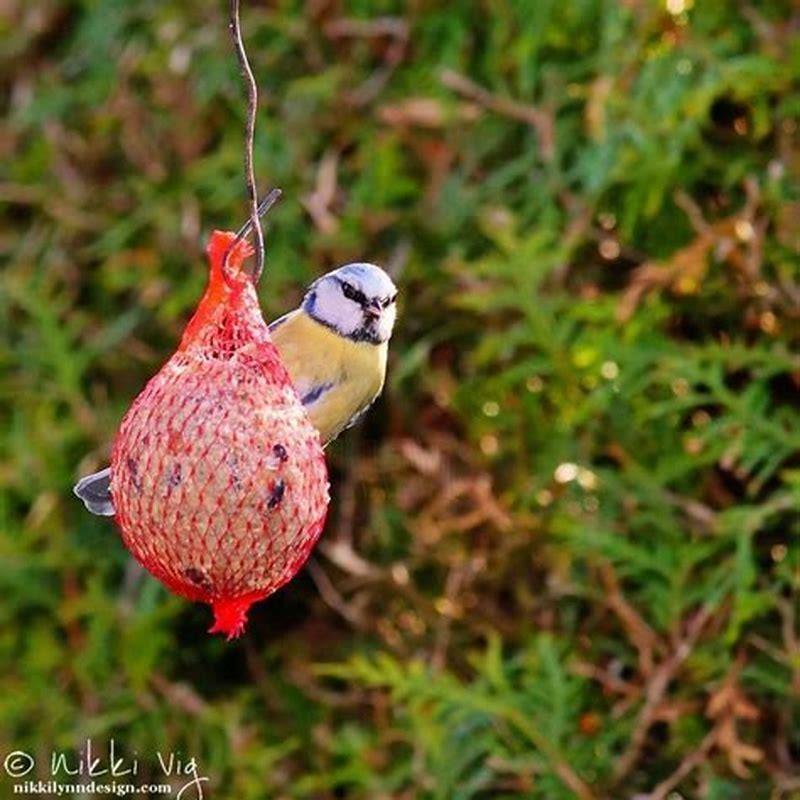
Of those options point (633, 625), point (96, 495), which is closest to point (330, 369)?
point (96, 495)

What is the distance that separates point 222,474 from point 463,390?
139cm

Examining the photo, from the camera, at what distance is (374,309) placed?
3.13 meters

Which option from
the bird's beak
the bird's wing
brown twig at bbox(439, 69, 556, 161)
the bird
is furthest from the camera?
brown twig at bbox(439, 69, 556, 161)

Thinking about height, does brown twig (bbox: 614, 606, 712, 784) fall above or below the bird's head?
below

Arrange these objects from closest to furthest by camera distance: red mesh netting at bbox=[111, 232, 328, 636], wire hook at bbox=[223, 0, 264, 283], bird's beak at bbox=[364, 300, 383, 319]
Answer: wire hook at bbox=[223, 0, 264, 283], red mesh netting at bbox=[111, 232, 328, 636], bird's beak at bbox=[364, 300, 383, 319]

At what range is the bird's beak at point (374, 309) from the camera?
3.11 m

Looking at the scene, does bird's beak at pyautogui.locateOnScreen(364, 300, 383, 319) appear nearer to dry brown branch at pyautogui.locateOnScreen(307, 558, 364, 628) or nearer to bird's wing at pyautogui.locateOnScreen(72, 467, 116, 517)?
bird's wing at pyautogui.locateOnScreen(72, 467, 116, 517)

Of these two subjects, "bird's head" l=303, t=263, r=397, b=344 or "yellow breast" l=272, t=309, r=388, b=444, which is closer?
"bird's head" l=303, t=263, r=397, b=344

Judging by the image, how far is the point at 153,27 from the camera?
4836 millimetres

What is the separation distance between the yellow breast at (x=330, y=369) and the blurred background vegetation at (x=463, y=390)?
0.42 meters

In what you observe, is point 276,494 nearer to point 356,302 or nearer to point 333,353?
point 356,302

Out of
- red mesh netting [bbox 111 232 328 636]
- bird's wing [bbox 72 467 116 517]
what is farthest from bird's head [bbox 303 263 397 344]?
bird's wing [bbox 72 467 116 517]

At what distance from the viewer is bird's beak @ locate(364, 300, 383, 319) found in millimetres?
3112

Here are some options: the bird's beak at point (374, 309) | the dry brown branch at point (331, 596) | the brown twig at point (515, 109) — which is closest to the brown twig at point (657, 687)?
the dry brown branch at point (331, 596)
